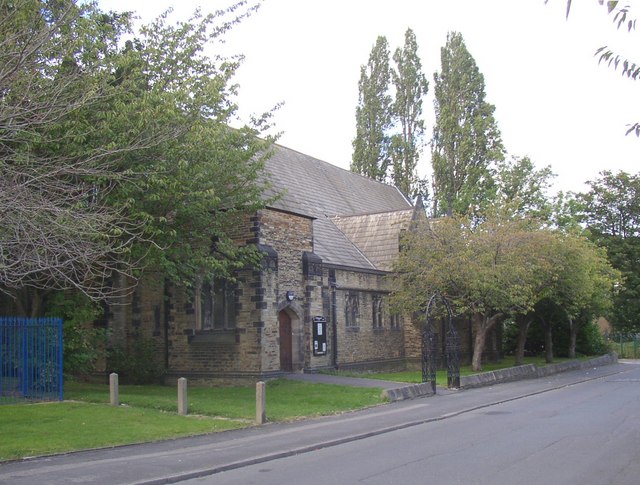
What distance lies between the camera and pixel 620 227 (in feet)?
174

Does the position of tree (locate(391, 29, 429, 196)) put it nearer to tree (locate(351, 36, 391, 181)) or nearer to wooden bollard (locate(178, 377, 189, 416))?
tree (locate(351, 36, 391, 181))

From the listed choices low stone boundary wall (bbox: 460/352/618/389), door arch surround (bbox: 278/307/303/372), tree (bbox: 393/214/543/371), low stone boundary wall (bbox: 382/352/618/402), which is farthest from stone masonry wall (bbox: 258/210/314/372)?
low stone boundary wall (bbox: 460/352/618/389)

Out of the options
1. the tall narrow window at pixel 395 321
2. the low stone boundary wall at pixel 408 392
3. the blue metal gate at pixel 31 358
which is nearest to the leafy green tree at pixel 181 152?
the blue metal gate at pixel 31 358

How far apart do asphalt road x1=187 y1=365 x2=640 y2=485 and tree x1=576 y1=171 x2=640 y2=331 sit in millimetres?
37829

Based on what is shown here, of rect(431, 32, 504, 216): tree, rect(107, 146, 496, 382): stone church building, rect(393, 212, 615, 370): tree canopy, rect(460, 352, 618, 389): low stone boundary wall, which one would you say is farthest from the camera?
rect(431, 32, 504, 216): tree

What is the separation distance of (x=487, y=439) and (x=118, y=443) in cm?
653

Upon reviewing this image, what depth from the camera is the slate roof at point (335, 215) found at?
29.0 meters

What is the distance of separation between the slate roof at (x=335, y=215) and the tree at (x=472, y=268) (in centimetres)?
259

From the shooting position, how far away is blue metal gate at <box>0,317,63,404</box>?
53.8ft

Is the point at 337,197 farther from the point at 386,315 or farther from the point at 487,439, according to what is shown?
the point at 487,439

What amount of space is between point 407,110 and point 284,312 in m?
30.0

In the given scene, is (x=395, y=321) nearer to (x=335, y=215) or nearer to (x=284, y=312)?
(x=335, y=215)

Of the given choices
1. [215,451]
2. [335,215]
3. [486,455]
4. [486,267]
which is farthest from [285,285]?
[486,455]

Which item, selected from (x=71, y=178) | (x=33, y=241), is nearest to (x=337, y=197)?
(x=71, y=178)
